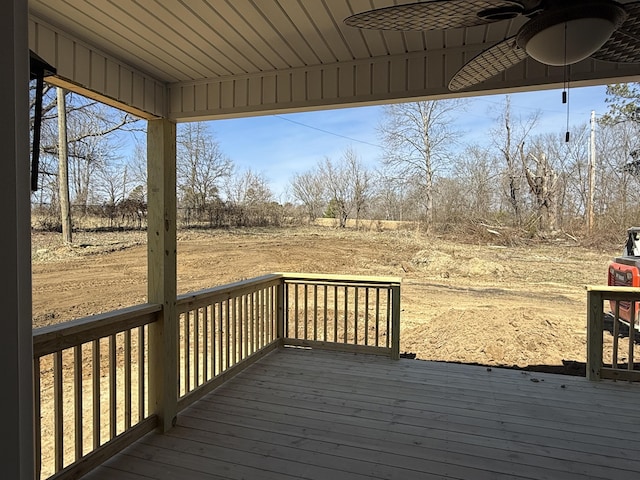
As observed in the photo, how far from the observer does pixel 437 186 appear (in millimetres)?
10570

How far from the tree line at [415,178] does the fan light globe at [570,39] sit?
7042mm

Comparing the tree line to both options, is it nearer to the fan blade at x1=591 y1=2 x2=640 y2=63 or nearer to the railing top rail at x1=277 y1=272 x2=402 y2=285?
the railing top rail at x1=277 y1=272 x2=402 y2=285

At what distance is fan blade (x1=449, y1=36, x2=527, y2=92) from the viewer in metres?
1.67

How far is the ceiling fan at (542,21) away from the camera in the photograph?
1.38m

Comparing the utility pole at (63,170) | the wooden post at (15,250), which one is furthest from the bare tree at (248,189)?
the wooden post at (15,250)

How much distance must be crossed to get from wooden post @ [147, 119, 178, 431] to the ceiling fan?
5.57ft

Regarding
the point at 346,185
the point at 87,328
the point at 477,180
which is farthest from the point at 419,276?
the point at 87,328

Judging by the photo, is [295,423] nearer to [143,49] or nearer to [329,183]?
[143,49]

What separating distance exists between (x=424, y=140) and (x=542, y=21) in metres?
9.75

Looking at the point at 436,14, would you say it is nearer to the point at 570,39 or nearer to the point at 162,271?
the point at 570,39

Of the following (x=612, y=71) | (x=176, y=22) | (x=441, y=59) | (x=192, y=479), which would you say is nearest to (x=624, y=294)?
(x=612, y=71)

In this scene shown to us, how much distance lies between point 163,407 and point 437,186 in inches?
371

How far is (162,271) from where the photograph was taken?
2.62 m

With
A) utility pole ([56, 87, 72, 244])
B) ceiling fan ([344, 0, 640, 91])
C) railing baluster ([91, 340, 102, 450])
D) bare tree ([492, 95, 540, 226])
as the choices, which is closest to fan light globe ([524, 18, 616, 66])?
ceiling fan ([344, 0, 640, 91])
